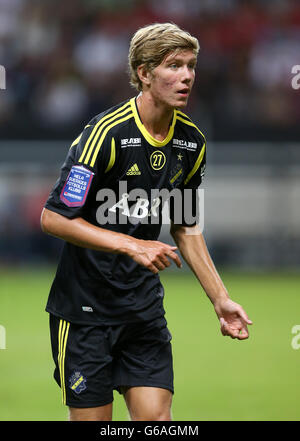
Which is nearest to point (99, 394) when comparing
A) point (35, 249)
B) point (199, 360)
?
point (199, 360)

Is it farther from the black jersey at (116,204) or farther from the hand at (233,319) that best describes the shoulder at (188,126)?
the hand at (233,319)

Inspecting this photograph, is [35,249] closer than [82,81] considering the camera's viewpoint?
Yes

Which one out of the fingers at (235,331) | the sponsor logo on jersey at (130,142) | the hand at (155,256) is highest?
the sponsor logo on jersey at (130,142)

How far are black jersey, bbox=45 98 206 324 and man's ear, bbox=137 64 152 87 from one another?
0.14 metres

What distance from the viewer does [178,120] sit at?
4570 mm

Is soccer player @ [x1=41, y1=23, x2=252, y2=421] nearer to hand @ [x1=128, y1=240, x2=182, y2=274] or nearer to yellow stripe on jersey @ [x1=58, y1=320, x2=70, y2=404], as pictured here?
yellow stripe on jersey @ [x1=58, y1=320, x2=70, y2=404]

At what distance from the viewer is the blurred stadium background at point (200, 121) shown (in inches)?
637

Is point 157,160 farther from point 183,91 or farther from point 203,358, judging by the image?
point 203,358

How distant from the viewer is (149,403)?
13.9 feet

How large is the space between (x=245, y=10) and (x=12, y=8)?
5379mm

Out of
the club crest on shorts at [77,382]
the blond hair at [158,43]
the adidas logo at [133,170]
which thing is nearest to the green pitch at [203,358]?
the club crest on shorts at [77,382]

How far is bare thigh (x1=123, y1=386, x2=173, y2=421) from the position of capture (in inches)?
166
